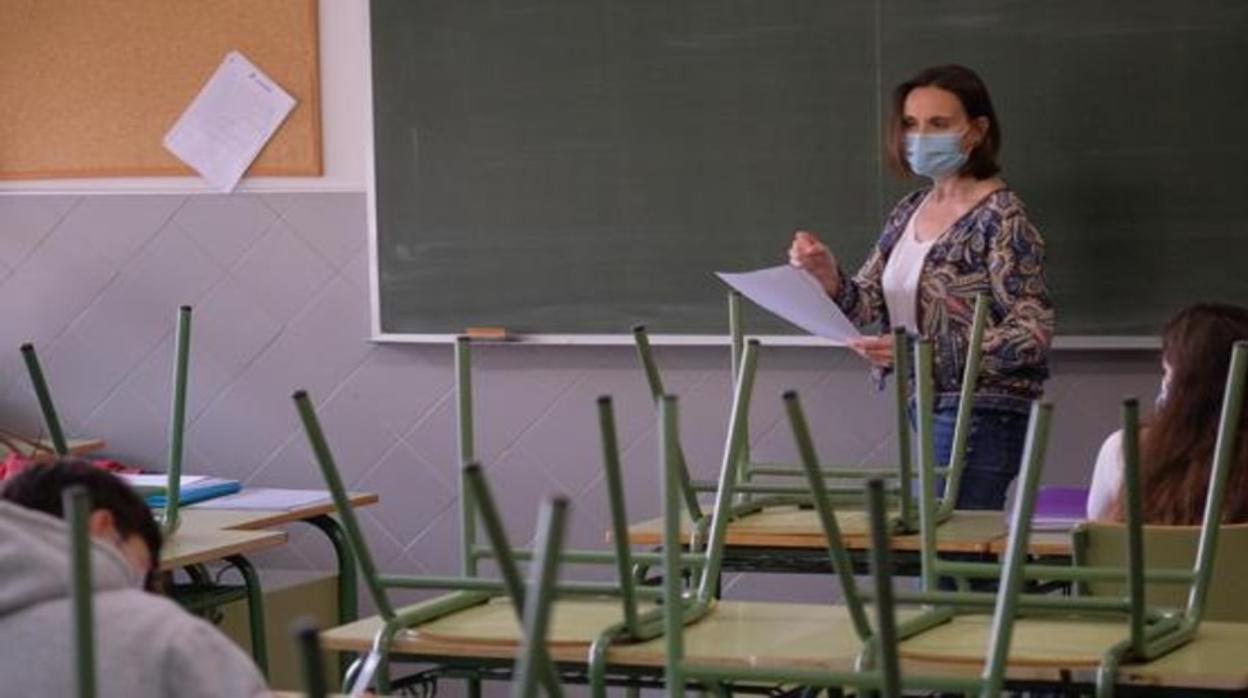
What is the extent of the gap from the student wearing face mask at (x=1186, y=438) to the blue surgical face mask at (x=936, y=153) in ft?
3.14

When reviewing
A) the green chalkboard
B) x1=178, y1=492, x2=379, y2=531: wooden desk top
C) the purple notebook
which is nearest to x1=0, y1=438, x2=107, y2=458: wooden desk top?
the green chalkboard

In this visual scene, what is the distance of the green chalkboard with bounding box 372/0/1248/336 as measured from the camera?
5.12 meters

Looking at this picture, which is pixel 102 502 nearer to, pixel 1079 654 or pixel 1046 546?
pixel 1079 654

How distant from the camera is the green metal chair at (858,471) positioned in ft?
10.1

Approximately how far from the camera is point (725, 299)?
5.49m

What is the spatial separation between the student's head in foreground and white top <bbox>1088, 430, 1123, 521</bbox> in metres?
1.85

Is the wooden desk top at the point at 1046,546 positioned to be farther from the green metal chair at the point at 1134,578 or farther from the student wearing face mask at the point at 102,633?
the student wearing face mask at the point at 102,633

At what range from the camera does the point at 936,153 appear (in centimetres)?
475

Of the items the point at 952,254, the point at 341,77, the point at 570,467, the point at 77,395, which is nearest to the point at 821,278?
the point at 952,254

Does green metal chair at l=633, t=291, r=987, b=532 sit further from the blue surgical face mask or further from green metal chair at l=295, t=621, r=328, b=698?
green metal chair at l=295, t=621, r=328, b=698

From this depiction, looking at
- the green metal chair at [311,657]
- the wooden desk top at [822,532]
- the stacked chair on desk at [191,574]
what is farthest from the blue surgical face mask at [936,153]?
the green metal chair at [311,657]

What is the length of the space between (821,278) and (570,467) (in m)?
1.29

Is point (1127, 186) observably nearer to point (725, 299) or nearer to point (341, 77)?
point (725, 299)

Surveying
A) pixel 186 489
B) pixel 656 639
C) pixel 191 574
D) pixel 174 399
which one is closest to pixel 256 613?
pixel 191 574
